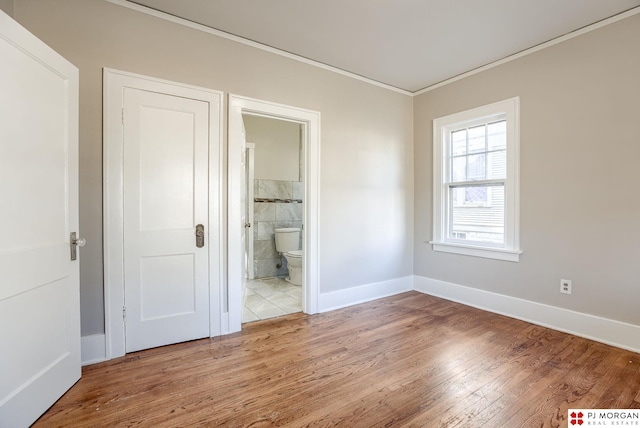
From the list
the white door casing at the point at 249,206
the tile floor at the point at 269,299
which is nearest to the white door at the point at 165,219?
the tile floor at the point at 269,299

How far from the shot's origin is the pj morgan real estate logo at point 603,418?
1.61m

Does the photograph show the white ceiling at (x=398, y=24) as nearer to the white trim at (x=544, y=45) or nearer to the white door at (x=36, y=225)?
the white trim at (x=544, y=45)

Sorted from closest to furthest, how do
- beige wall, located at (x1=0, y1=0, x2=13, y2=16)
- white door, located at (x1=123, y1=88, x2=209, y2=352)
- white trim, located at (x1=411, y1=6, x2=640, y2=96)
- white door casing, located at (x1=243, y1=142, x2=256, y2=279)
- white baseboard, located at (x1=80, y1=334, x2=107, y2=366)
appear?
beige wall, located at (x1=0, y1=0, x2=13, y2=16) < white baseboard, located at (x1=80, y1=334, x2=107, y2=366) < white door, located at (x1=123, y1=88, x2=209, y2=352) < white trim, located at (x1=411, y1=6, x2=640, y2=96) < white door casing, located at (x1=243, y1=142, x2=256, y2=279)

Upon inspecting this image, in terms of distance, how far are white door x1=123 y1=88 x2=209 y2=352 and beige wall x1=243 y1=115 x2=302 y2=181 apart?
2.18 metres

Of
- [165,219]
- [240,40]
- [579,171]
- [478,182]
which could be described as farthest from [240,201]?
[579,171]

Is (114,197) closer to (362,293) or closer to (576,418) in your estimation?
(362,293)

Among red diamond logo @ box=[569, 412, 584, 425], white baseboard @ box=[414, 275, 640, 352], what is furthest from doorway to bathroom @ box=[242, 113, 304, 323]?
red diamond logo @ box=[569, 412, 584, 425]

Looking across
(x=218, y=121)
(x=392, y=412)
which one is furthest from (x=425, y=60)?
(x=392, y=412)

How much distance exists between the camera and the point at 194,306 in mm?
2572

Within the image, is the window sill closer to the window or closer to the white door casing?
the window

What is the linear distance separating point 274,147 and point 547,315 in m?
4.03

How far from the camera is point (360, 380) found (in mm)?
1992

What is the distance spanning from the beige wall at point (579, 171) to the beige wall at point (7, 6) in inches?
156

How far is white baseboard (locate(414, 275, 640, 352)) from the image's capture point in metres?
2.44
